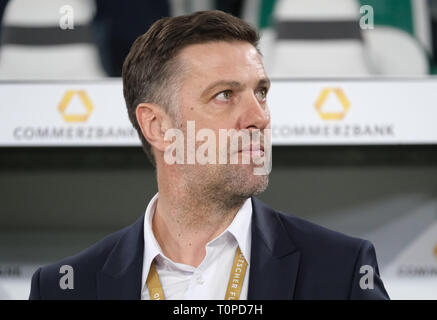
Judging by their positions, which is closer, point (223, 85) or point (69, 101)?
point (223, 85)

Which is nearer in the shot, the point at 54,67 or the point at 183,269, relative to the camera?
the point at 183,269

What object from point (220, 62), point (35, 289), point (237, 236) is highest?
point (220, 62)

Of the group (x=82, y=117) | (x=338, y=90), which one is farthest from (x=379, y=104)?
(x=82, y=117)

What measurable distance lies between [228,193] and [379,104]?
0.94 metres

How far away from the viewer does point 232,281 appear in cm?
87

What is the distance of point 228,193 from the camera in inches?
35.1

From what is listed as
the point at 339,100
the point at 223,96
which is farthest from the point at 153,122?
the point at 339,100

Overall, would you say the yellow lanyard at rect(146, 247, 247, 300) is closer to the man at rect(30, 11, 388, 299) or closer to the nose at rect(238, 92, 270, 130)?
the man at rect(30, 11, 388, 299)

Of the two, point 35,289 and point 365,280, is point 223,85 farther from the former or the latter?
point 35,289

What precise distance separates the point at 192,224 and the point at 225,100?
0.69ft

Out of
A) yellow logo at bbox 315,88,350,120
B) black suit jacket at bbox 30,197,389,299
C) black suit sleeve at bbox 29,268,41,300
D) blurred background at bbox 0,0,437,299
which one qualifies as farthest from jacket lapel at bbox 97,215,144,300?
yellow logo at bbox 315,88,350,120

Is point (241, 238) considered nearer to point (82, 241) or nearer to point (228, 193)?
point (228, 193)

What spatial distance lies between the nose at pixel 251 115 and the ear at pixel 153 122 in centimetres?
14

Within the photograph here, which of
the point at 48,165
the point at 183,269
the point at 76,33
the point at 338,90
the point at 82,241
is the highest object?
the point at 76,33
